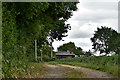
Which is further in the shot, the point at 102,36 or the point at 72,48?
the point at 72,48

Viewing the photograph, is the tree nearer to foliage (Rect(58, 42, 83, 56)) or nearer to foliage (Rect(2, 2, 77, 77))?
foliage (Rect(58, 42, 83, 56))

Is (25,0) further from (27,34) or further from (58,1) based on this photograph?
(27,34)

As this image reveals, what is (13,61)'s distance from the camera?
1545 cm

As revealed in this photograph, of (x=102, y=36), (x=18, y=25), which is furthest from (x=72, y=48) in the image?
(x=18, y=25)

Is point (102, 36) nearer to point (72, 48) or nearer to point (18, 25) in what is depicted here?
point (72, 48)

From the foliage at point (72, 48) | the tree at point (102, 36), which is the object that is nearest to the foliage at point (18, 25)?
the tree at point (102, 36)

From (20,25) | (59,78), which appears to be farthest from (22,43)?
(59,78)

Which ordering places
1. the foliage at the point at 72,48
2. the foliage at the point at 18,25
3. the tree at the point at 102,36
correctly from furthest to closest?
the foliage at the point at 72,48 → the tree at the point at 102,36 → the foliage at the point at 18,25

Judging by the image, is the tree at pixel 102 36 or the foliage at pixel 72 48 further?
the foliage at pixel 72 48

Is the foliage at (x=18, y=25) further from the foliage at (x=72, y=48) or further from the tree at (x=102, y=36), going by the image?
the foliage at (x=72, y=48)

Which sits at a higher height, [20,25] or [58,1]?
[58,1]

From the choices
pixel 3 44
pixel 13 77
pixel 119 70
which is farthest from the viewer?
pixel 119 70

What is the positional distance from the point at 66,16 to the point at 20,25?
24.4 feet

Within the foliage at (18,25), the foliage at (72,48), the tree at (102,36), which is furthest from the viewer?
the foliage at (72,48)
